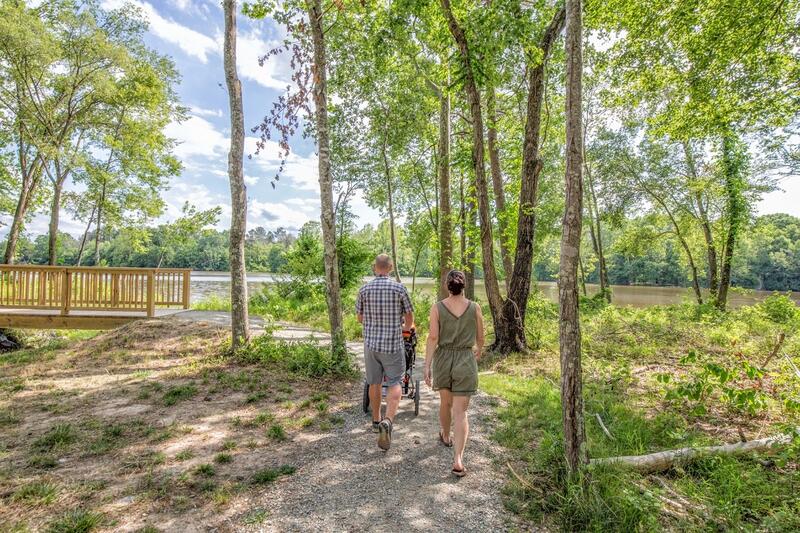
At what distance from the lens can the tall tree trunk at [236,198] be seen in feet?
21.8

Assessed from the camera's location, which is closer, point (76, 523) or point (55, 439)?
point (76, 523)

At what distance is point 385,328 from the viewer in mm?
3793

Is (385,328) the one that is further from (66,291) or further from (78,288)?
(66,291)

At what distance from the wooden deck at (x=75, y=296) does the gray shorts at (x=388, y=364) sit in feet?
28.7

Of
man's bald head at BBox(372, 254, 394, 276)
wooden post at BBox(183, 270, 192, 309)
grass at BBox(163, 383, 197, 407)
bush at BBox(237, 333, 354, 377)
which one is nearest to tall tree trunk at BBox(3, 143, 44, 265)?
wooden post at BBox(183, 270, 192, 309)

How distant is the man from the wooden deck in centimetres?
872

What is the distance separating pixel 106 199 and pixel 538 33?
62.6 feet

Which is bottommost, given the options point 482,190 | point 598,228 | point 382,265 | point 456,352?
point 456,352

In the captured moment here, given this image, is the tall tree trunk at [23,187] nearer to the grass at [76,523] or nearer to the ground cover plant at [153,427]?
the ground cover plant at [153,427]

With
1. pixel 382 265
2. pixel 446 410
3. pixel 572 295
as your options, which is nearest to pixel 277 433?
pixel 446 410

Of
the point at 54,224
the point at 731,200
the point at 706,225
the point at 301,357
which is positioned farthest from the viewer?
the point at 706,225

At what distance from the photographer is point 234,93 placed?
6738 mm

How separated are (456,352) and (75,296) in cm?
1173

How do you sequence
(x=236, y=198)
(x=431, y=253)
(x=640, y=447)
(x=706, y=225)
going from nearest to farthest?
(x=640, y=447), (x=236, y=198), (x=706, y=225), (x=431, y=253)
